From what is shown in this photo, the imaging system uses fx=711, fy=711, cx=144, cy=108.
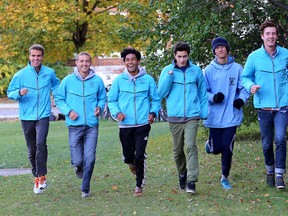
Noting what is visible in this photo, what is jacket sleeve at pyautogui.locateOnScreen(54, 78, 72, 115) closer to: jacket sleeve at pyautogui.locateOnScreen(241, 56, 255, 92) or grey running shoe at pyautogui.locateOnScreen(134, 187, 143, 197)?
grey running shoe at pyautogui.locateOnScreen(134, 187, 143, 197)

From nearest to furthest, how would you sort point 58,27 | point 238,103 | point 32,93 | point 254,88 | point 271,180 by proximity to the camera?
1. point 254,88
2. point 238,103
3. point 271,180
4. point 32,93
5. point 58,27

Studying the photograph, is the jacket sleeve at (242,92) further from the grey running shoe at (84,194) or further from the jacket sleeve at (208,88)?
the grey running shoe at (84,194)

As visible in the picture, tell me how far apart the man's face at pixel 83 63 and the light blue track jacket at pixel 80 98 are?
9cm

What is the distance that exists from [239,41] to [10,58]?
17.2 m

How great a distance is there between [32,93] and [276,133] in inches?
132

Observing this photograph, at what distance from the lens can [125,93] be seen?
29.6 ft

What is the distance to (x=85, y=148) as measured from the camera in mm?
9273

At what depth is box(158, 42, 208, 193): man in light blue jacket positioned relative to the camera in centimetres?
881

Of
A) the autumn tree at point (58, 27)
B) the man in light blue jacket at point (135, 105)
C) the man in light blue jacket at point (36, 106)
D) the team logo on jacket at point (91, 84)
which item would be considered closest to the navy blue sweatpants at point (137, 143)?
the man in light blue jacket at point (135, 105)

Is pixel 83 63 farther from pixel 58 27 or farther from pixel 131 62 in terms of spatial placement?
pixel 58 27

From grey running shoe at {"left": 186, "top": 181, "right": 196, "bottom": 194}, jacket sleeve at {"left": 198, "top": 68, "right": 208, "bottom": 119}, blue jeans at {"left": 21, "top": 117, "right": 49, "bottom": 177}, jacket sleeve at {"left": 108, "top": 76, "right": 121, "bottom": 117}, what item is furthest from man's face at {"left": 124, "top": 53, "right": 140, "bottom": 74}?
grey running shoe at {"left": 186, "top": 181, "right": 196, "bottom": 194}

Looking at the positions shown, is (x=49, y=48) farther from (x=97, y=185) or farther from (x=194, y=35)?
(x=97, y=185)

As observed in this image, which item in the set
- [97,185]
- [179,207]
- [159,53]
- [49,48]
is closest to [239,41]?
[159,53]

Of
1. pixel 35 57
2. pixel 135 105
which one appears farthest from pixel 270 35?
pixel 35 57
